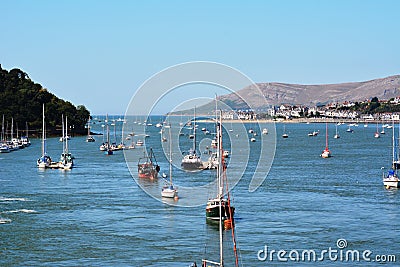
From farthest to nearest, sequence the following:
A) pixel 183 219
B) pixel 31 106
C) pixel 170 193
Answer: pixel 31 106 < pixel 170 193 < pixel 183 219

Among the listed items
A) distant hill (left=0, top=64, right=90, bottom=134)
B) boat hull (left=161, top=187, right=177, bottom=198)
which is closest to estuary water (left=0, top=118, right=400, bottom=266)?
boat hull (left=161, top=187, right=177, bottom=198)

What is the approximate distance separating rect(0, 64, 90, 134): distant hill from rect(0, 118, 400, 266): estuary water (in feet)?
245

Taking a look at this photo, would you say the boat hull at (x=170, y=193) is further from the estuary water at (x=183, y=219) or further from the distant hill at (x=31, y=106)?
the distant hill at (x=31, y=106)

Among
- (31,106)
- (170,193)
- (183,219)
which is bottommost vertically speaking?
(183,219)

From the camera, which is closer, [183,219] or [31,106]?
[183,219]

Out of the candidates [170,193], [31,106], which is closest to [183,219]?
[170,193]

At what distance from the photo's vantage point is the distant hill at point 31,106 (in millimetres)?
139875

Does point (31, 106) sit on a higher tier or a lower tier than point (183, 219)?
higher

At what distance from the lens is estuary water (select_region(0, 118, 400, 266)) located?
104 ft

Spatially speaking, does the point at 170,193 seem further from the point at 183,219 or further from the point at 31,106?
the point at 31,106

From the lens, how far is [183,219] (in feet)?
129

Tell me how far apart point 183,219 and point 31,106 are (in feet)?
357

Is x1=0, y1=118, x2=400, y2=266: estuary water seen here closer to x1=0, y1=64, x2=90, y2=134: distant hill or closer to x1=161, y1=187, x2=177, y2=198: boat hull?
x1=161, y1=187, x2=177, y2=198: boat hull

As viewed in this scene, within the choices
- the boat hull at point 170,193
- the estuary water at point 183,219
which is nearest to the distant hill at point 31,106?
the estuary water at point 183,219
